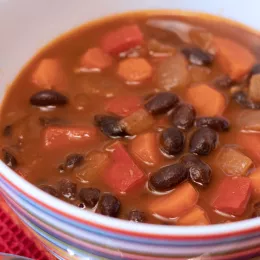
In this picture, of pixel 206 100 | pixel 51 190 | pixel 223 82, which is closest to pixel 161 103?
pixel 206 100

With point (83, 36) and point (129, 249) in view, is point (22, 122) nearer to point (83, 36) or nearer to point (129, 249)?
point (83, 36)

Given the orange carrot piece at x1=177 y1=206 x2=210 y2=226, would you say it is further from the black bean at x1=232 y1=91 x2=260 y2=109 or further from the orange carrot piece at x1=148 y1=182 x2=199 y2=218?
the black bean at x1=232 y1=91 x2=260 y2=109

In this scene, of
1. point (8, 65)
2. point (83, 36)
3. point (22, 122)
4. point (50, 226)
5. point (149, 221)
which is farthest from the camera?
point (83, 36)

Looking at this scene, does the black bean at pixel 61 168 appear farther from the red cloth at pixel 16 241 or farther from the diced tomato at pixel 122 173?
the red cloth at pixel 16 241

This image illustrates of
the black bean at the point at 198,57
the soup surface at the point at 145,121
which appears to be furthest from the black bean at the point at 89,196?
the black bean at the point at 198,57

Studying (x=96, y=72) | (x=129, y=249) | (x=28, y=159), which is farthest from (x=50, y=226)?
(x=96, y=72)

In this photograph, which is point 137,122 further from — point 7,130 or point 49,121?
point 7,130
